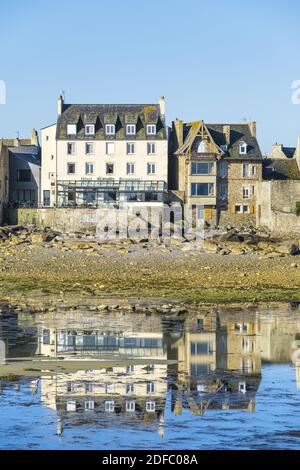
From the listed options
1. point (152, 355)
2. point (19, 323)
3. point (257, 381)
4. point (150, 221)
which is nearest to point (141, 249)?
point (150, 221)

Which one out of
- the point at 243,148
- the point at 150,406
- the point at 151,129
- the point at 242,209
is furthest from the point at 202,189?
the point at 150,406

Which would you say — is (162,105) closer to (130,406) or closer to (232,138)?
(232,138)

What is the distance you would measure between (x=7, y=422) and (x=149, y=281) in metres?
25.2

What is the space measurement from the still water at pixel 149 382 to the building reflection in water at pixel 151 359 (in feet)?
0.08

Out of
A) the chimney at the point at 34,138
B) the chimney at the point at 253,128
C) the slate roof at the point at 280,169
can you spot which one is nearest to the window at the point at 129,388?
the chimney at the point at 253,128

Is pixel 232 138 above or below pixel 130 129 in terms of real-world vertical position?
below

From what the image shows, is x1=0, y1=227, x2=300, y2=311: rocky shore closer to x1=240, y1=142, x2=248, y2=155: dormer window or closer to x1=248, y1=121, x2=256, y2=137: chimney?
x1=240, y1=142, x2=248, y2=155: dormer window

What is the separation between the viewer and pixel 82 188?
71562mm

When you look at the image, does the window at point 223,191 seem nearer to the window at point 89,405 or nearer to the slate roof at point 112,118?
the slate roof at point 112,118

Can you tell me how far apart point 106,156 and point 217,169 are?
7987 millimetres

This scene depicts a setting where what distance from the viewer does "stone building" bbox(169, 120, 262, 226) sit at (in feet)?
233

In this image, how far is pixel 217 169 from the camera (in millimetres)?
71875

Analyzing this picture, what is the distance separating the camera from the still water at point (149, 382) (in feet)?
51.7
